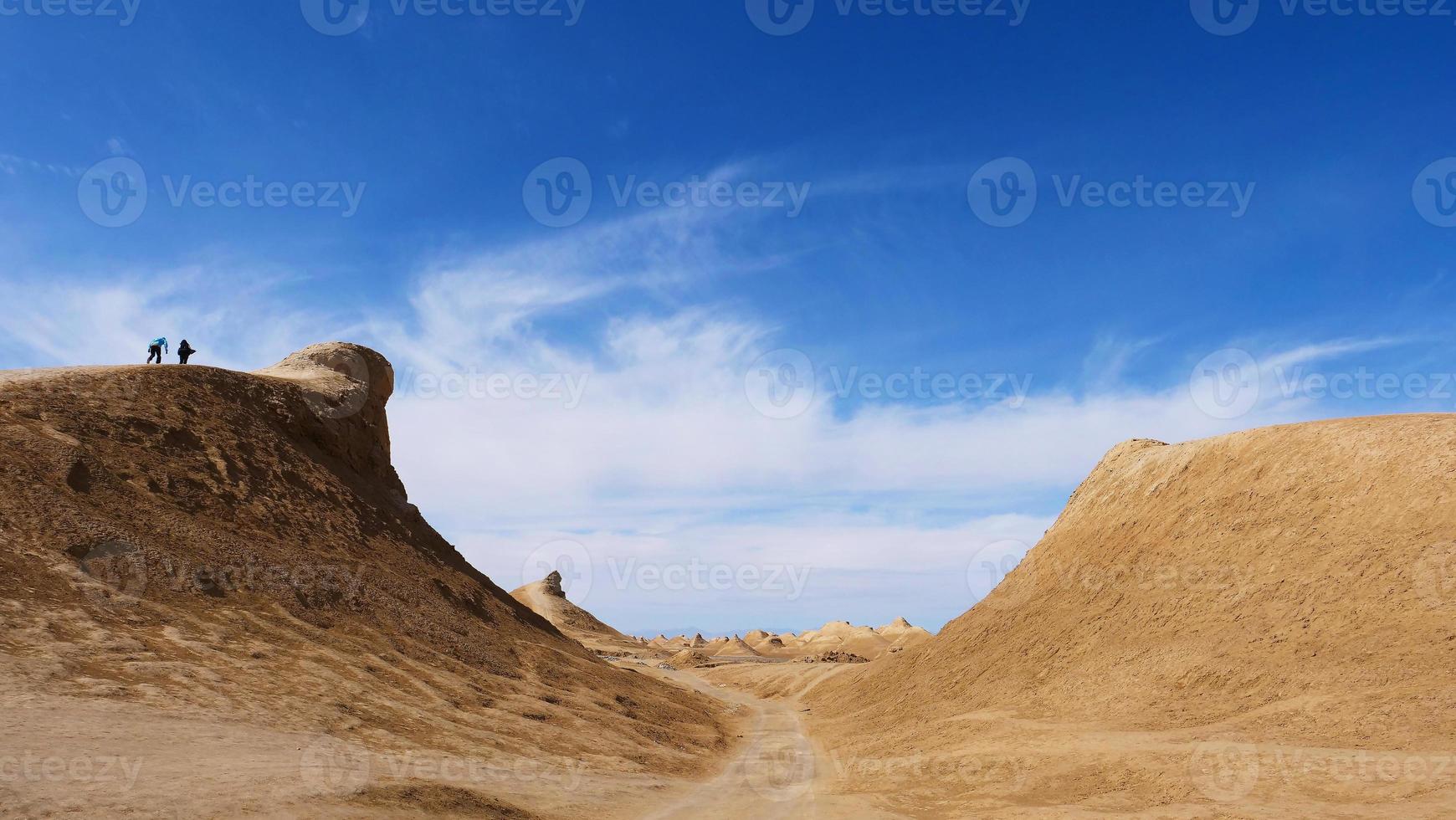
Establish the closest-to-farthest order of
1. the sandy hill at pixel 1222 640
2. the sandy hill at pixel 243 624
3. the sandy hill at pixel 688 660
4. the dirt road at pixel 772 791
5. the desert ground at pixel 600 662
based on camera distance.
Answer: the sandy hill at pixel 243 624, the desert ground at pixel 600 662, the dirt road at pixel 772 791, the sandy hill at pixel 1222 640, the sandy hill at pixel 688 660

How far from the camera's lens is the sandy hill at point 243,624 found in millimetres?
14383

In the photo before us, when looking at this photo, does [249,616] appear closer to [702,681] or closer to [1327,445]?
[1327,445]

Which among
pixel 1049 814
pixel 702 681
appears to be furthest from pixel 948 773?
pixel 702 681

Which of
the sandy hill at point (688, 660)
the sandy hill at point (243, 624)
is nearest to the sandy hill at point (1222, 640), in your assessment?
the sandy hill at point (243, 624)

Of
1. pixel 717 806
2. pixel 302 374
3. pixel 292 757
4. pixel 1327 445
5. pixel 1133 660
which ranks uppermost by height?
pixel 302 374

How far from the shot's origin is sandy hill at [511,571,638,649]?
10300cm

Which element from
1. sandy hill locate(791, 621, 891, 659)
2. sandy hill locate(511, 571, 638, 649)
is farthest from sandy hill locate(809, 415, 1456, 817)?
sandy hill locate(511, 571, 638, 649)

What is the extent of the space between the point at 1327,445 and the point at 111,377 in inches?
1965

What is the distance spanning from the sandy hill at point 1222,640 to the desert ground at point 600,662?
0.41 ft

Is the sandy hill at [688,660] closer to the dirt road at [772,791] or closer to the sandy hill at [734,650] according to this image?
the sandy hill at [734,650]

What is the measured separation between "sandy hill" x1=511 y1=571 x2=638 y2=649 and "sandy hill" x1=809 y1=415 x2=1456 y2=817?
6948 cm

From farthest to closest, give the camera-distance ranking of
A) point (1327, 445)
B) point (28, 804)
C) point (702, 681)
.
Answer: point (702, 681) < point (1327, 445) < point (28, 804)

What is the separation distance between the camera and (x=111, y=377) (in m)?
30.7

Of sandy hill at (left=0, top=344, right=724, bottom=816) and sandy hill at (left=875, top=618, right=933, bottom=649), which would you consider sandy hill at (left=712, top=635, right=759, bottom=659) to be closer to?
sandy hill at (left=875, top=618, right=933, bottom=649)
